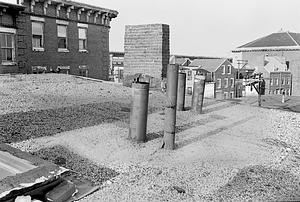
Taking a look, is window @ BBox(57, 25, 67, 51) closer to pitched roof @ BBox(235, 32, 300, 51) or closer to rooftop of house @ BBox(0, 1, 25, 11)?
rooftop of house @ BBox(0, 1, 25, 11)

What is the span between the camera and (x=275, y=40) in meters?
57.5

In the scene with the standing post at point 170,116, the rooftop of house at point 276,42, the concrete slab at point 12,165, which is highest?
the rooftop of house at point 276,42

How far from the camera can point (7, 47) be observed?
16281 mm

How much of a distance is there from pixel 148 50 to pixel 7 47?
9546 millimetres

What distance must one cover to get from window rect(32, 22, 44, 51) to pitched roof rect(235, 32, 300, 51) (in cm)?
4905

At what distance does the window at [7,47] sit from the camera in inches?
631

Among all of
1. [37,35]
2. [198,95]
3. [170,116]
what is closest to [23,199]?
[170,116]

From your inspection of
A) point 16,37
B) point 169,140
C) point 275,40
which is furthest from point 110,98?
point 275,40

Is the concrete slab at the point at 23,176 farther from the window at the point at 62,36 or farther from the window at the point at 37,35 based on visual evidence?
the window at the point at 62,36

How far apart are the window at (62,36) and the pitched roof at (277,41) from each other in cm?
4711

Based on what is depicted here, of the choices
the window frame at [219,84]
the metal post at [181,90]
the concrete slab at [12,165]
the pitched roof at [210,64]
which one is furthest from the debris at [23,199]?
the window frame at [219,84]

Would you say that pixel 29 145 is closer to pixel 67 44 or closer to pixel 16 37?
pixel 16 37

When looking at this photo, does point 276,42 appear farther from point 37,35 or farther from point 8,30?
point 8,30

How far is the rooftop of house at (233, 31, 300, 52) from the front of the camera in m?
55.3
